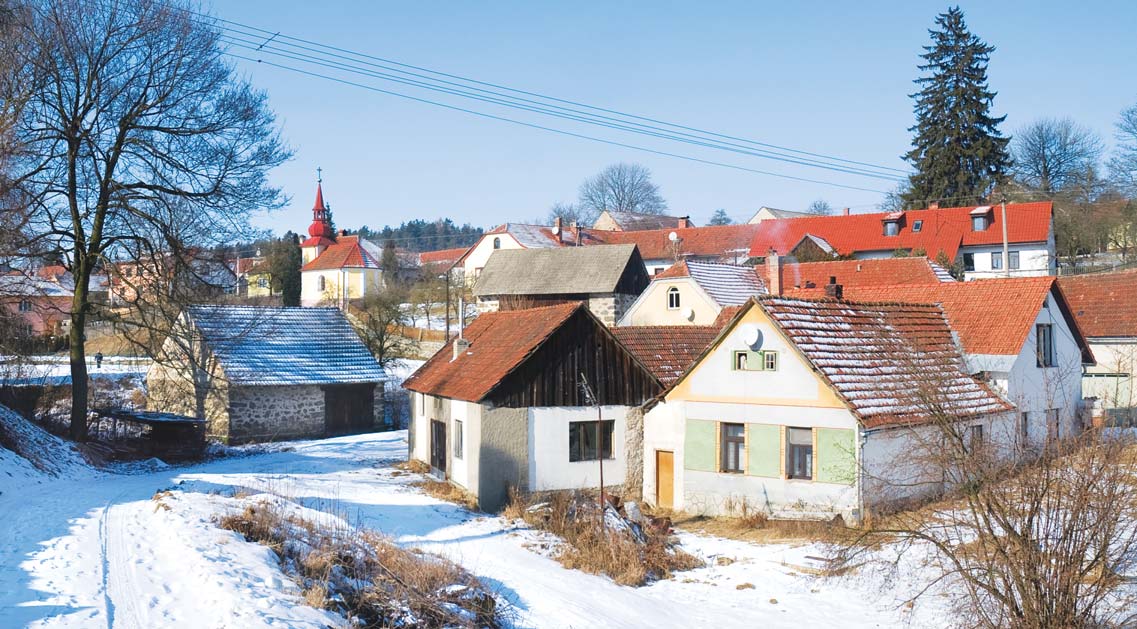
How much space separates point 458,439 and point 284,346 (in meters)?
16.0

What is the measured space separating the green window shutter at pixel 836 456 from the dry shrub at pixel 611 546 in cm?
373

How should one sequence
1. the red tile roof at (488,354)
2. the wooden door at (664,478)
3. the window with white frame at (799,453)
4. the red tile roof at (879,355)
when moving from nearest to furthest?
1. the red tile roof at (879,355)
2. the window with white frame at (799,453)
3. the wooden door at (664,478)
4. the red tile roof at (488,354)

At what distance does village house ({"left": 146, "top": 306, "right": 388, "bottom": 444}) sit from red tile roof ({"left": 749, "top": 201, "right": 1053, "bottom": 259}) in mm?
27030

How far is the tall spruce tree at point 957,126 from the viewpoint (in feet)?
198

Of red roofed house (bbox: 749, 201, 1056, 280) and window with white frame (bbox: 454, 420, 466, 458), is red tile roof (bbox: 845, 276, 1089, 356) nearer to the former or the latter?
window with white frame (bbox: 454, 420, 466, 458)

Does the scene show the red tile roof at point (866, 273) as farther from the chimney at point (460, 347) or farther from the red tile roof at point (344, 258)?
the red tile roof at point (344, 258)

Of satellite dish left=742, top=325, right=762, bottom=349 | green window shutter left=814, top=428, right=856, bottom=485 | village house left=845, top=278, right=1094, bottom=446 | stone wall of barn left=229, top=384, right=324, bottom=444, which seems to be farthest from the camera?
stone wall of barn left=229, top=384, right=324, bottom=444

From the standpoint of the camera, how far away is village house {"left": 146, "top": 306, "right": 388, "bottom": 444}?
34.7 meters

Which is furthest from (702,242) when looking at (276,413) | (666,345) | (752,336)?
(752,336)

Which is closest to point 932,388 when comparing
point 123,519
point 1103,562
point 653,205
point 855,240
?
point 1103,562

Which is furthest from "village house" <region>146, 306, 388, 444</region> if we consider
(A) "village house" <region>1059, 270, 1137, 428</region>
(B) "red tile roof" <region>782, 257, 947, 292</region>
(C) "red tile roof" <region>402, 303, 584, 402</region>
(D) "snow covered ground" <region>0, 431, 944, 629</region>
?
(A) "village house" <region>1059, 270, 1137, 428</region>

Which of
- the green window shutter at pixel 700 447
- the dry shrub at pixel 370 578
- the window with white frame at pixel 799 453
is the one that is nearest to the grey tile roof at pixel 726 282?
the green window shutter at pixel 700 447

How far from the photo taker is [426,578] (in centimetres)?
1320

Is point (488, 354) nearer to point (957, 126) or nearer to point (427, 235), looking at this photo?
point (957, 126)
